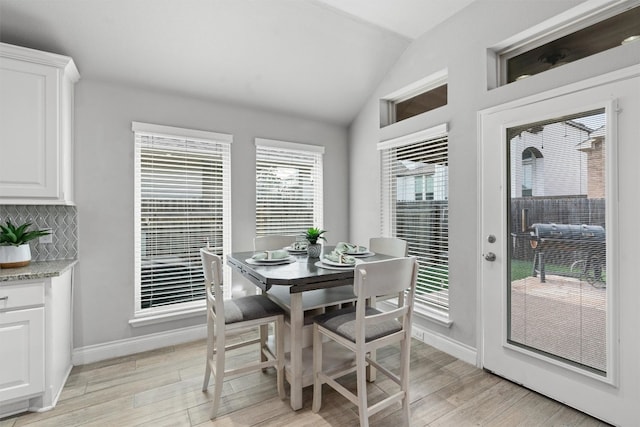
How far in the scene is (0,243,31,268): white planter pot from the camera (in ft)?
6.86

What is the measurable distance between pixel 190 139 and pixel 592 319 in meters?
3.52

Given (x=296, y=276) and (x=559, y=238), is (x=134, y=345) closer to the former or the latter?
(x=296, y=276)

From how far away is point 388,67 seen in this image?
336 centimetres

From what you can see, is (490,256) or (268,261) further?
(490,256)

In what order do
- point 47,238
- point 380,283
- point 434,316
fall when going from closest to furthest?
point 380,283, point 47,238, point 434,316

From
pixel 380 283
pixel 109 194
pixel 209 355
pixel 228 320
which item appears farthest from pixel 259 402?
pixel 109 194

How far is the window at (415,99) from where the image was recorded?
3021mm

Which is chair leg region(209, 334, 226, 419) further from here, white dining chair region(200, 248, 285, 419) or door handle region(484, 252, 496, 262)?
door handle region(484, 252, 496, 262)

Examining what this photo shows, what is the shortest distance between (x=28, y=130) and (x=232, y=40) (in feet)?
5.43

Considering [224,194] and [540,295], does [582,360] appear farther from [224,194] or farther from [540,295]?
[224,194]

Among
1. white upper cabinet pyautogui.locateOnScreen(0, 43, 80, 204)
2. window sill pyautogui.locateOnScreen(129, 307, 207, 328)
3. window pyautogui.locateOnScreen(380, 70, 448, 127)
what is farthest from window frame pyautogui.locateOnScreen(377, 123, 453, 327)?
white upper cabinet pyautogui.locateOnScreen(0, 43, 80, 204)

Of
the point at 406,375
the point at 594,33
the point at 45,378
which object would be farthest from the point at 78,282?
the point at 594,33

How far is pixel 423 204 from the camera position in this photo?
10.3 feet

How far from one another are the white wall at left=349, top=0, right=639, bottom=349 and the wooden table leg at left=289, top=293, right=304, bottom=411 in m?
1.51
